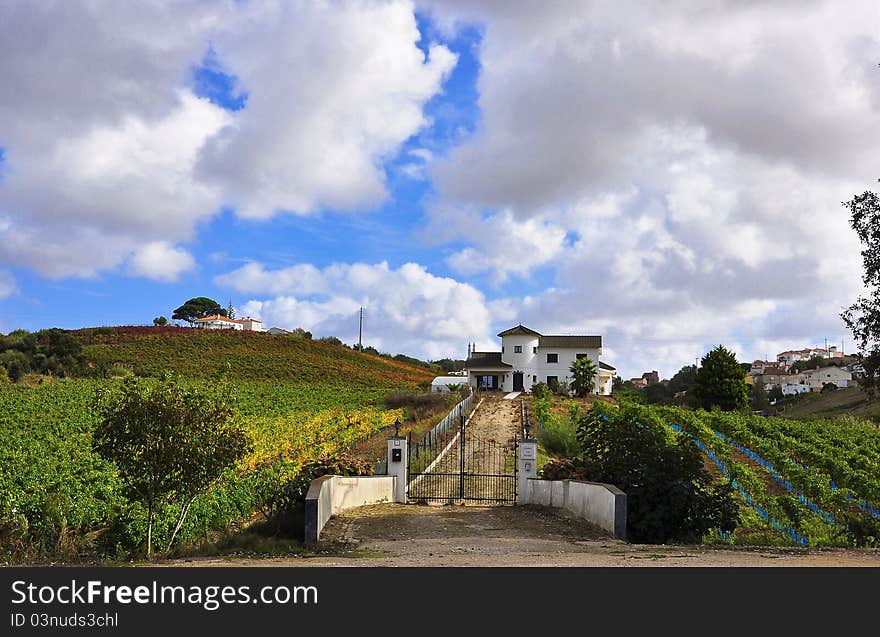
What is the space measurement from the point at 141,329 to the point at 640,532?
79992 mm

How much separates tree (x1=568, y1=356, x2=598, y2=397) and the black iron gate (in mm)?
22897

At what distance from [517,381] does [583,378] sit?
314 inches

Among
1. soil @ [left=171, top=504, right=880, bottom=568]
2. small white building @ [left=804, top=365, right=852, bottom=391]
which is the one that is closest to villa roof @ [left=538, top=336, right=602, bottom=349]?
soil @ [left=171, top=504, right=880, bottom=568]

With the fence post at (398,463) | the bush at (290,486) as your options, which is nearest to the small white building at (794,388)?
the fence post at (398,463)

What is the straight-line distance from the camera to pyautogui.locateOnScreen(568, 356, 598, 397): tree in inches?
2053

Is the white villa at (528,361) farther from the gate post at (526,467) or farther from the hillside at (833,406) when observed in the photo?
the gate post at (526,467)

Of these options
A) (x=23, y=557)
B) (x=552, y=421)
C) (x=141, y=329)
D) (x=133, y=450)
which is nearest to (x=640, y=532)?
(x=133, y=450)

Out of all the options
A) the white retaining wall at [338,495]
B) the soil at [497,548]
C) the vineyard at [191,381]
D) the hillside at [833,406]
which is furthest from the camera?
the hillside at [833,406]

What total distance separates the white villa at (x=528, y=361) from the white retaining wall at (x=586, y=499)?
4054 centimetres

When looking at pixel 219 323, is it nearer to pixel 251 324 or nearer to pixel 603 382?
pixel 251 324

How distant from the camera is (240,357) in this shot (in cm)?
7444

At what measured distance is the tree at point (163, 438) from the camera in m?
10.5

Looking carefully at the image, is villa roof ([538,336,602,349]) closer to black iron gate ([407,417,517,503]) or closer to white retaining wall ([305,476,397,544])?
black iron gate ([407,417,517,503])

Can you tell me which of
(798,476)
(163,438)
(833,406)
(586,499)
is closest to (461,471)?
(586,499)
